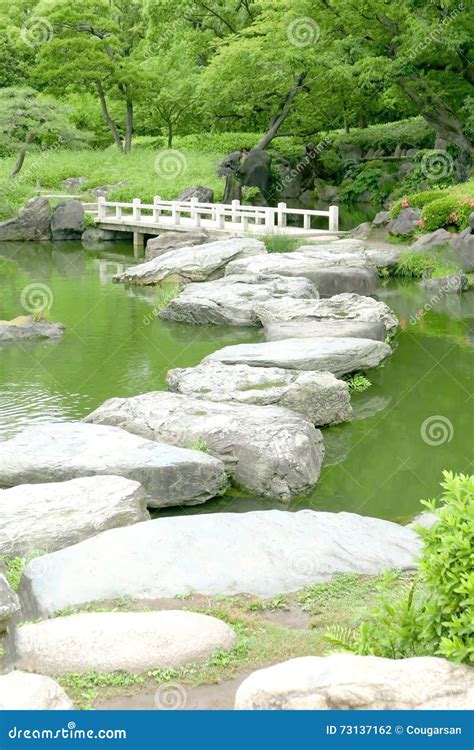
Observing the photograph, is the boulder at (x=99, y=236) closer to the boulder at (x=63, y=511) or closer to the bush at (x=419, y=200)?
the bush at (x=419, y=200)

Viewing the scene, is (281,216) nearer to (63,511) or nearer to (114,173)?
(114,173)

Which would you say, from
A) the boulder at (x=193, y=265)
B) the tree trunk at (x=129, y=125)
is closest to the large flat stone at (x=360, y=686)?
the boulder at (x=193, y=265)

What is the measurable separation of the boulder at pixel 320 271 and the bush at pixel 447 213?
3.33 m

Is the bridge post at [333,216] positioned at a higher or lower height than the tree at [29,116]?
lower

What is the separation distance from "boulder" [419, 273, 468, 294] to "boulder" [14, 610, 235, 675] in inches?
556

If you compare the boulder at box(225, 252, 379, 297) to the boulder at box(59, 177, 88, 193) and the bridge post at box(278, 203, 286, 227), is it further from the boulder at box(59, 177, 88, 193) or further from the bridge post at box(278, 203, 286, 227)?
the boulder at box(59, 177, 88, 193)

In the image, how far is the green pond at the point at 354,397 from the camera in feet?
28.0

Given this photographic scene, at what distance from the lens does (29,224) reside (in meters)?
26.9

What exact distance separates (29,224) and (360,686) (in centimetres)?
2526

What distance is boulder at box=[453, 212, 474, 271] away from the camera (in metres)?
18.5

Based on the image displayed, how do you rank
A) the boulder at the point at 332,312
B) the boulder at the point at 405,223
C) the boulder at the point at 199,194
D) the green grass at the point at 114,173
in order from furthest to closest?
the green grass at the point at 114,173 < the boulder at the point at 199,194 < the boulder at the point at 405,223 < the boulder at the point at 332,312

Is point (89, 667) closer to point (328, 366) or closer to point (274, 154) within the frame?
point (328, 366)

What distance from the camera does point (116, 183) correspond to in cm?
3306

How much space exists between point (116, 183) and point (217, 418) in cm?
2592
